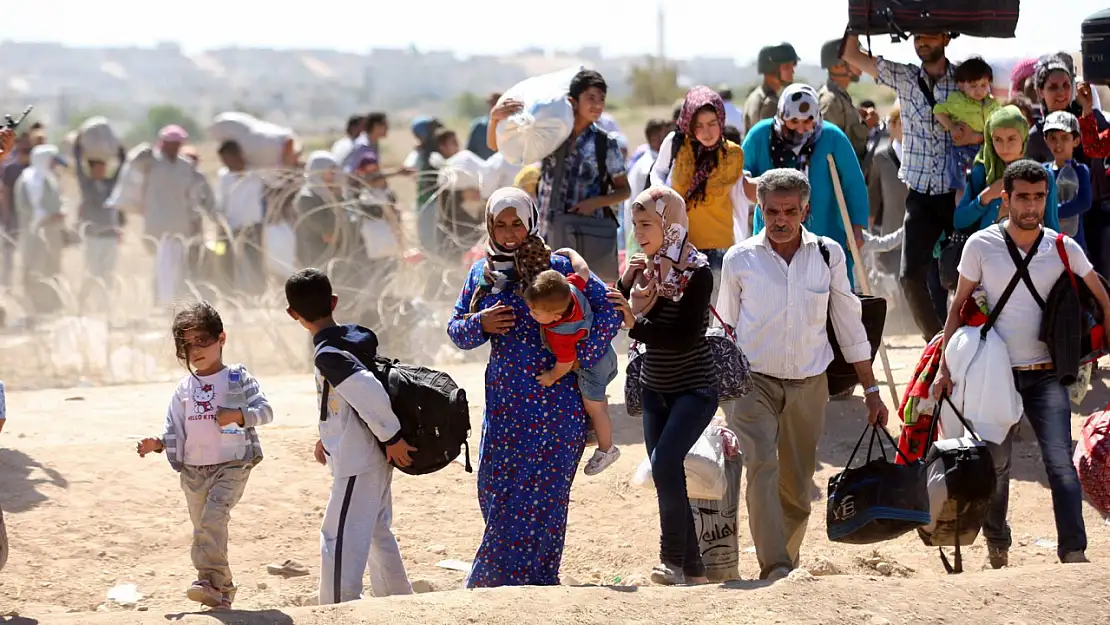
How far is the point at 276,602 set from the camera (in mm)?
7172

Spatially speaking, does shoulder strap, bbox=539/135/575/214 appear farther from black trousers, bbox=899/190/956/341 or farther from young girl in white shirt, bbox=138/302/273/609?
young girl in white shirt, bbox=138/302/273/609

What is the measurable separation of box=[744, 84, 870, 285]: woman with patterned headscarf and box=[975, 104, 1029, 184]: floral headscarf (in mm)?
723

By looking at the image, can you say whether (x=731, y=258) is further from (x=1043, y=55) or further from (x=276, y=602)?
(x=1043, y=55)

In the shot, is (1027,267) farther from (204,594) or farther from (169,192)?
(169,192)

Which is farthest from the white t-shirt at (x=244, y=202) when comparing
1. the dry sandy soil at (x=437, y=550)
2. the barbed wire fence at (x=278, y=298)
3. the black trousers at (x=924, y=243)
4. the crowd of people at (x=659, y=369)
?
the crowd of people at (x=659, y=369)

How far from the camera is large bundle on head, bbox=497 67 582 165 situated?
869cm

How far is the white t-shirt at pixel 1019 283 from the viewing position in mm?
6352

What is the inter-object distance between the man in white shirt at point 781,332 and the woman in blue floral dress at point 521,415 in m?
0.66

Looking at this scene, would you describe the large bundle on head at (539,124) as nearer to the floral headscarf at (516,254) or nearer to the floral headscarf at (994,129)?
the floral headscarf at (994,129)

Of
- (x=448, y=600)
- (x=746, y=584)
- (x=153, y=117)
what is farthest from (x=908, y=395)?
(x=153, y=117)

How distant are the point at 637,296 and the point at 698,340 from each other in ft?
0.98

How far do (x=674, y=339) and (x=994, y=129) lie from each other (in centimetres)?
273

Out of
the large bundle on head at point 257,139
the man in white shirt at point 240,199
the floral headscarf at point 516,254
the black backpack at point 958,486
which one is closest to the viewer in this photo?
the floral headscarf at point 516,254

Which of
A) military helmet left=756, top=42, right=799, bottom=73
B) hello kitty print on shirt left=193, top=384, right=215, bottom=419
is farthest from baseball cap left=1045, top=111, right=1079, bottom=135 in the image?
hello kitty print on shirt left=193, top=384, right=215, bottom=419
